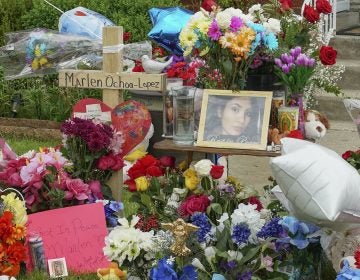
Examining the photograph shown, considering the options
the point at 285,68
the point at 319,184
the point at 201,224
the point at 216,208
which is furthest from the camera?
the point at 285,68

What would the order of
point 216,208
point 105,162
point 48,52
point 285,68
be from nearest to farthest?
1. point 216,208
2. point 285,68
3. point 105,162
4. point 48,52

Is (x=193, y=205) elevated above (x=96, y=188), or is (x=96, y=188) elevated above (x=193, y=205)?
(x=193, y=205)

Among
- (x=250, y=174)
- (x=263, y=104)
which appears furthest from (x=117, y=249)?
(x=250, y=174)

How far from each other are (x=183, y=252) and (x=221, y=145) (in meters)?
1.15

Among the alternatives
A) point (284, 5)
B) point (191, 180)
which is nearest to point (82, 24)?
point (284, 5)

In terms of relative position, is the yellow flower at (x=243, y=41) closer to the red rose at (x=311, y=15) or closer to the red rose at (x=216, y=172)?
the red rose at (x=311, y=15)

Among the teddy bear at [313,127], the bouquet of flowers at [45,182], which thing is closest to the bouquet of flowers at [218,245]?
the bouquet of flowers at [45,182]

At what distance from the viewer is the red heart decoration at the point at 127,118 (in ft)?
15.8

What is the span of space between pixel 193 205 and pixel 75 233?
89 cm

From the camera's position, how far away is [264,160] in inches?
288

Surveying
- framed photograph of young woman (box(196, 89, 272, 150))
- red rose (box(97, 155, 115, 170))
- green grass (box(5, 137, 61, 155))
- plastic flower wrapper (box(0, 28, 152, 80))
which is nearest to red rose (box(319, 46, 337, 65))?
framed photograph of young woman (box(196, 89, 272, 150))

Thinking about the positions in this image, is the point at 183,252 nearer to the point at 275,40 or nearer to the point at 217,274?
the point at 217,274

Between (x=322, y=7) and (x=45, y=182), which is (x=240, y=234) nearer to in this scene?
(x=45, y=182)

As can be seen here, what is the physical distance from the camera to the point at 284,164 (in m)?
2.96
